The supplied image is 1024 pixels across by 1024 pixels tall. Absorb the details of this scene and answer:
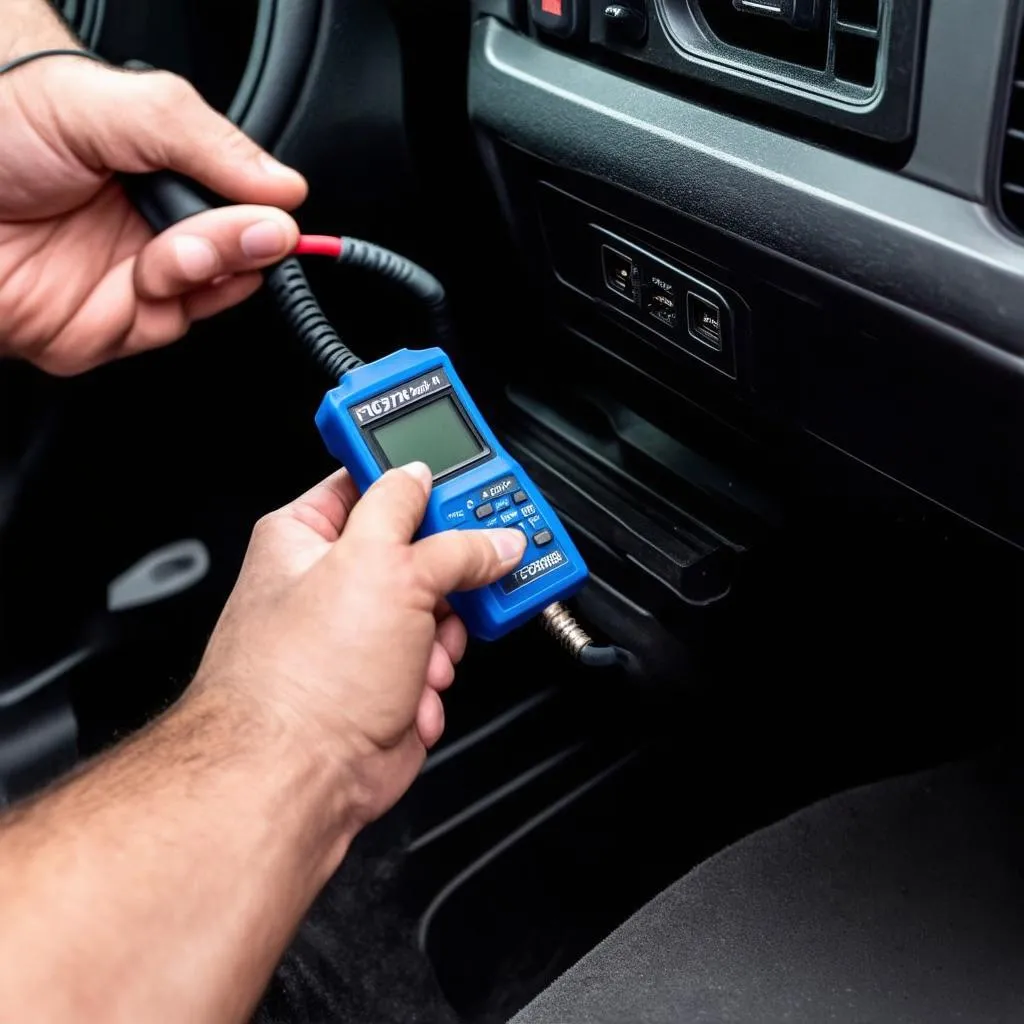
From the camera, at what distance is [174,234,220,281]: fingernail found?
87cm

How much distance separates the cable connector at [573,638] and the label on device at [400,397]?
0.17 meters

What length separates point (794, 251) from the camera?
2.34 ft

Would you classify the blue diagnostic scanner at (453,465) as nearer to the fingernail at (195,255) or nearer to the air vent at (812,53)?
the fingernail at (195,255)

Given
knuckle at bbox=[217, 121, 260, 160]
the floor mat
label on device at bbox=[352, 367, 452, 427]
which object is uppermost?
knuckle at bbox=[217, 121, 260, 160]

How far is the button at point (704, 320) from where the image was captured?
831 mm

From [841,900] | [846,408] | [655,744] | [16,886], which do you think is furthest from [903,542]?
[16,886]

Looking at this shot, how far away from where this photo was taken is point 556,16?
867 mm

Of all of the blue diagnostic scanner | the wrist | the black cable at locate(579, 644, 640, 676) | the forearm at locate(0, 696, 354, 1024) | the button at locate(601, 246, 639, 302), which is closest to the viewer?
the forearm at locate(0, 696, 354, 1024)

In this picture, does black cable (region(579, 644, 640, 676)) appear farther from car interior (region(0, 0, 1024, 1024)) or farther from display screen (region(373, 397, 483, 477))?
display screen (region(373, 397, 483, 477))

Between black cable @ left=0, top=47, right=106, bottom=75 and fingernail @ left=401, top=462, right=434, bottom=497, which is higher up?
black cable @ left=0, top=47, right=106, bottom=75

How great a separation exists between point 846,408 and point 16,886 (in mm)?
537

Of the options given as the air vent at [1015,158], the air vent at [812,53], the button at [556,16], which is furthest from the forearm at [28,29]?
the air vent at [1015,158]

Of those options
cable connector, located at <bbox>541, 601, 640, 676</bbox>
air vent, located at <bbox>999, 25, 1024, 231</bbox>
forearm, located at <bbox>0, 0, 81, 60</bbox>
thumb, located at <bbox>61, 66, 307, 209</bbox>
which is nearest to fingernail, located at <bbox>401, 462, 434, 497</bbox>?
cable connector, located at <bbox>541, 601, 640, 676</bbox>

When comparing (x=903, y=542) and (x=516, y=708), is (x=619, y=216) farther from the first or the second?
(x=516, y=708)
